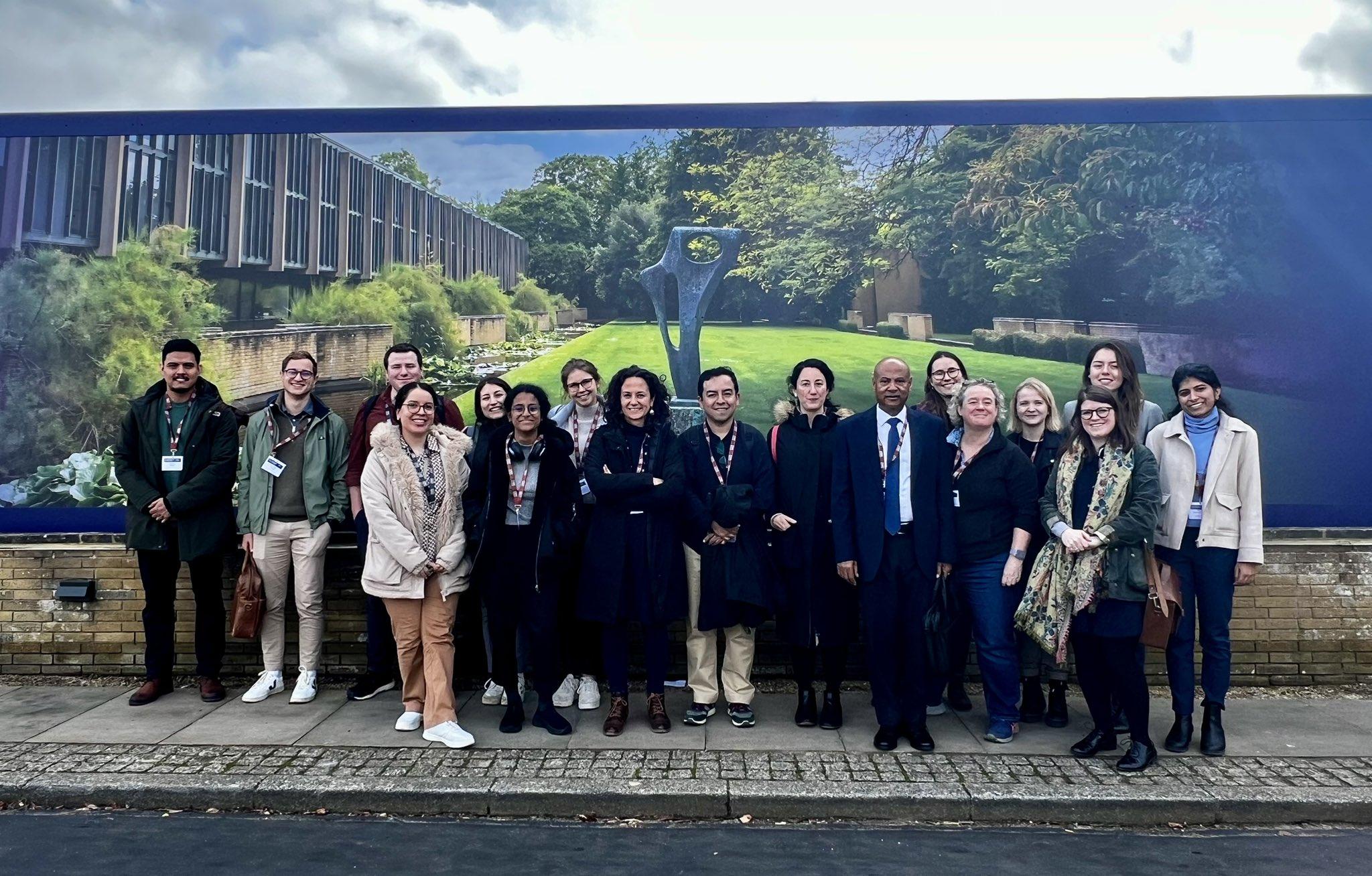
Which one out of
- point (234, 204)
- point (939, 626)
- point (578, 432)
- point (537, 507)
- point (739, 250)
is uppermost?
point (234, 204)

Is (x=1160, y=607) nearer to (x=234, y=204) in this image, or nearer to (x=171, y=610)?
(x=171, y=610)

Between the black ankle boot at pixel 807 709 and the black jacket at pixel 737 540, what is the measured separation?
483 mm

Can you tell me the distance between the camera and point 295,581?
6.37 metres

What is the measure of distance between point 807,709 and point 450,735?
74.7 inches

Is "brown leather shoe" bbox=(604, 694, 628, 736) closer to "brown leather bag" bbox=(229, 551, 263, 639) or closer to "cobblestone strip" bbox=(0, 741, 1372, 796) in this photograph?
"cobblestone strip" bbox=(0, 741, 1372, 796)

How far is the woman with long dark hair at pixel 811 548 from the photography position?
5.70 m

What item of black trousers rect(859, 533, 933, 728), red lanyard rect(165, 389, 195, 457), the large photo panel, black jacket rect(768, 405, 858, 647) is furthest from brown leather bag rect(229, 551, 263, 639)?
black trousers rect(859, 533, 933, 728)

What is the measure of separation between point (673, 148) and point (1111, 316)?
9.88 feet

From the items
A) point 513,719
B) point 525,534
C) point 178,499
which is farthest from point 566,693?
point 178,499

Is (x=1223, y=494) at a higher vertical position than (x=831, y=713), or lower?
higher

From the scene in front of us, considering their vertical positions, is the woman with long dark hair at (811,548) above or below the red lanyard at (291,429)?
below

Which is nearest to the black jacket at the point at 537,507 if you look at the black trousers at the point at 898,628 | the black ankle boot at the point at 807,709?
the black ankle boot at the point at 807,709

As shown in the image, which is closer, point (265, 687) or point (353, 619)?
point (265, 687)

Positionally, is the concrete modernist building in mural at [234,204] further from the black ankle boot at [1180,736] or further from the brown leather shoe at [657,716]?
the black ankle boot at [1180,736]
